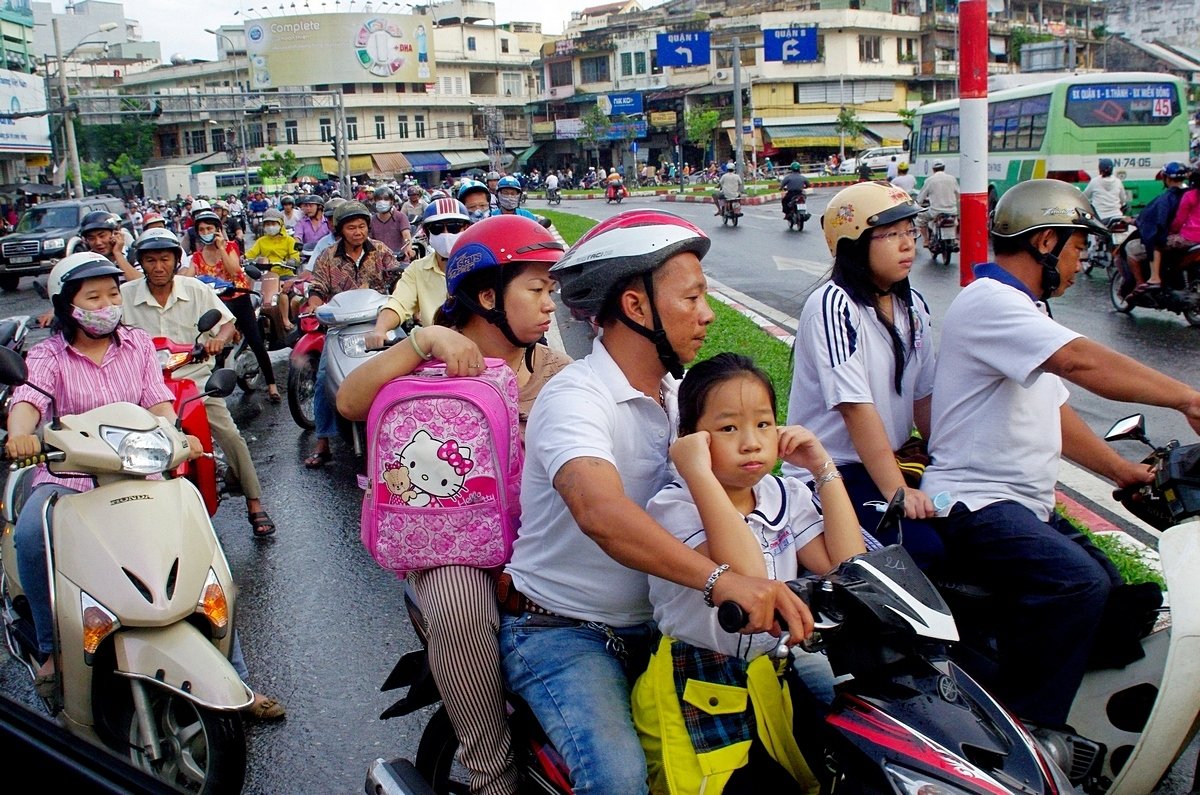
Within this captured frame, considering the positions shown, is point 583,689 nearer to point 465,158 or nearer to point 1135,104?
point 1135,104

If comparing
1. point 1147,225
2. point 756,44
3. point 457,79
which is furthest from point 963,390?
point 457,79

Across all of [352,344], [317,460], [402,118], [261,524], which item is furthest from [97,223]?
[402,118]

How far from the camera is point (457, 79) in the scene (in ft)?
300

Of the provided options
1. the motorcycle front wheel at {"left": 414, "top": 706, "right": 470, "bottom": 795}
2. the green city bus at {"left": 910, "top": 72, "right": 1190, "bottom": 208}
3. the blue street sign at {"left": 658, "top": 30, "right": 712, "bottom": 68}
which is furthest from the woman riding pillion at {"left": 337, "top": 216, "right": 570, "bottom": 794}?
the blue street sign at {"left": 658, "top": 30, "right": 712, "bottom": 68}

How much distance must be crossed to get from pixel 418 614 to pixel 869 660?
1.23 m

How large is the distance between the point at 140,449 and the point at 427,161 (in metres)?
84.0

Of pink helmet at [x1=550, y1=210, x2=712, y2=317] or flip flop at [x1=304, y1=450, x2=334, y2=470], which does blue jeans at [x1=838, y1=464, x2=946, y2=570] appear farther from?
flip flop at [x1=304, y1=450, x2=334, y2=470]

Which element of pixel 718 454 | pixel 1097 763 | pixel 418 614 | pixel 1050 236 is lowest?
pixel 1097 763

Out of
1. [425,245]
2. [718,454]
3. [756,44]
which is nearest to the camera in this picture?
[718,454]

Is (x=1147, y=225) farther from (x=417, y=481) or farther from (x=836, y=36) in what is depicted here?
(x=836, y=36)

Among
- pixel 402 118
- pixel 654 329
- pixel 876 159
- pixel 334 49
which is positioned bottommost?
pixel 654 329

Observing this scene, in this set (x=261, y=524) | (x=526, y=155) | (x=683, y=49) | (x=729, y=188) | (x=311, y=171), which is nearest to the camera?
(x=261, y=524)

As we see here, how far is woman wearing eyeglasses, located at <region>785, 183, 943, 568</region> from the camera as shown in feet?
10.3

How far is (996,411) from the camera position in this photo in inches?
115
